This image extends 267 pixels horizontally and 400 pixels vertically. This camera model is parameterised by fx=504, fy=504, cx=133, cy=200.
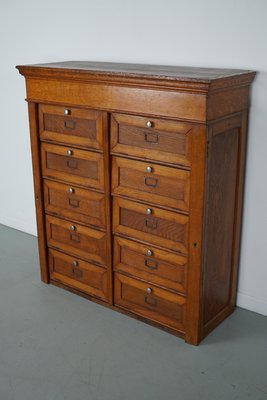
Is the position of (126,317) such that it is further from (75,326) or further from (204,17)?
(204,17)

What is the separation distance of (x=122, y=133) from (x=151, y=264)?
26.0 inches

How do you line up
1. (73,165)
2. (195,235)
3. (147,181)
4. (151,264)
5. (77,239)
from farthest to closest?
(77,239) < (73,165) < (151,264) < (147,181) < (195,235)

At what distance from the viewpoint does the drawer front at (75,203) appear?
264cm

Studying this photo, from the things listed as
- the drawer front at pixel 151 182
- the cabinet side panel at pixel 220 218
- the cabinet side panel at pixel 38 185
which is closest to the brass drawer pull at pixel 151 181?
the drawer front at pixel 151 182

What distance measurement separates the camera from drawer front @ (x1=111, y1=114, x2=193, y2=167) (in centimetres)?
219

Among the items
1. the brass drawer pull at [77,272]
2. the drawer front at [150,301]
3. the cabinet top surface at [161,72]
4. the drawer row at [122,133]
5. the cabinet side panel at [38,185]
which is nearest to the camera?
the cabinet top surface at [161,72]

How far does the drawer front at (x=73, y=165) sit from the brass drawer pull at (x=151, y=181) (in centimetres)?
→ 27

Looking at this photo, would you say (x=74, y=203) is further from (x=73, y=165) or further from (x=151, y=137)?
(x=151, y=137)

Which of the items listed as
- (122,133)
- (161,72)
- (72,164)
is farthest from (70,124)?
(161,72)

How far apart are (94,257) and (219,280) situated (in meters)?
0.69

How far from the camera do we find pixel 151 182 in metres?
2.36

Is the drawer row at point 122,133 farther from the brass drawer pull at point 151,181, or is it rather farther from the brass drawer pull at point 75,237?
the brass drawer pull at point 75,237

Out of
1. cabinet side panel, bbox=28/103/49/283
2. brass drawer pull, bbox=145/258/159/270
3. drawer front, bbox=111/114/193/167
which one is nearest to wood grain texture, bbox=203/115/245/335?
drawer front, bbox=111/114/193/167

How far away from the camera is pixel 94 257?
108 inches
